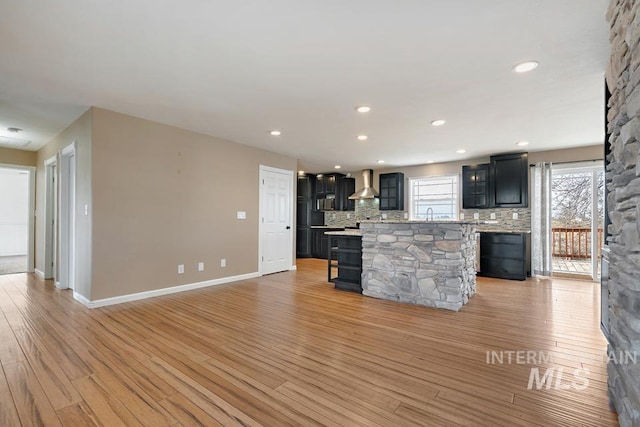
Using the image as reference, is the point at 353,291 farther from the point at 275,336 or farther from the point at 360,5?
the point at 360,5

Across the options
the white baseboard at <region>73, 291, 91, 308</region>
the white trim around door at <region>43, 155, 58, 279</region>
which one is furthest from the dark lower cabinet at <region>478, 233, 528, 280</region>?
the white trim around door at <region>43, 155, 58, 279</region>

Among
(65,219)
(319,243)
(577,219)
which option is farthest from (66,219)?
(577,219)

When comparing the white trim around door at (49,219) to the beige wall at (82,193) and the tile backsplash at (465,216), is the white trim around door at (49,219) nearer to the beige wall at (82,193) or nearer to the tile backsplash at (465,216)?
the beige wall at (82,193)

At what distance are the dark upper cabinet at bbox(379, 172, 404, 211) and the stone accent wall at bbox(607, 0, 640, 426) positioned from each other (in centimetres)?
580

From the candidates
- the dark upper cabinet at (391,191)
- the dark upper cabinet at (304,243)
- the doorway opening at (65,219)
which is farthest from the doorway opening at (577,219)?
the doorway opening at (65,219)

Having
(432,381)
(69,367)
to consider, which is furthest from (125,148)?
(432,381)

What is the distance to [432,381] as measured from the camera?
206 cm

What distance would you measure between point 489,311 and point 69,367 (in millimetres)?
4159

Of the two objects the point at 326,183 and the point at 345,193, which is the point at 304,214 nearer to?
the point at 326,183

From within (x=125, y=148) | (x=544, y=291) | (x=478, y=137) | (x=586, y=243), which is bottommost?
(x=544, y=291)

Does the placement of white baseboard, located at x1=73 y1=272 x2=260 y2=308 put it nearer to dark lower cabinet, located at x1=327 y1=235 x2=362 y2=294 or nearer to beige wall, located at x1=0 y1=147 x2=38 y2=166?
dark lower cabinet, located at x1=327 y1=235 x2=362 y2=294

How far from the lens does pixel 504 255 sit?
5805 millimetres

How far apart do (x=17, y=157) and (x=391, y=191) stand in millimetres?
7955

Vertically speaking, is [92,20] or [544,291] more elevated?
[92,20]
